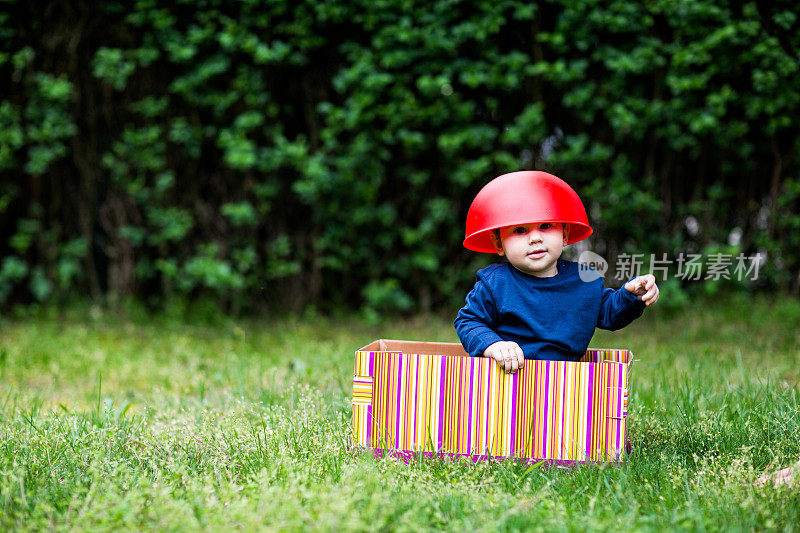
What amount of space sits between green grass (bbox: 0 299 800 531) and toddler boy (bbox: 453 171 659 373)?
381mm

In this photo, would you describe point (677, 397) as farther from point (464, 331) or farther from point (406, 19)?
point (406, 19)

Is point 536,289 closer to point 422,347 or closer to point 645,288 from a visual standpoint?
point 645,288

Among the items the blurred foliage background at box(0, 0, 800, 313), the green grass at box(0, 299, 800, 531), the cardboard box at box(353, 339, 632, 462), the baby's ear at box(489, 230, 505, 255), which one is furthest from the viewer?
the blurred foliage background at box(0, 0, 800, 313)

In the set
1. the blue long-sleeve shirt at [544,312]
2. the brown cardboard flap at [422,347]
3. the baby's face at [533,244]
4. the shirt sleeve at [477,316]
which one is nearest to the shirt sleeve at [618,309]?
the blue long-sleeve shirt at [544,312]

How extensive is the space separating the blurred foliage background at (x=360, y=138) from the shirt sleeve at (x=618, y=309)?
2.22 meters

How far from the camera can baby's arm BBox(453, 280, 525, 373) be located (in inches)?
77.6

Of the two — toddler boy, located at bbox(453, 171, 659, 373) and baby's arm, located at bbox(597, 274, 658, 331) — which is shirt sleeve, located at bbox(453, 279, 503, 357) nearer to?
toddler boy, located at bbox(453, 171, 659, 373)

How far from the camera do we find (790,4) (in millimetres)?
4043

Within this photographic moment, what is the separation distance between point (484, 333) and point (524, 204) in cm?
39

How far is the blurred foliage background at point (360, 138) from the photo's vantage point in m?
4.23

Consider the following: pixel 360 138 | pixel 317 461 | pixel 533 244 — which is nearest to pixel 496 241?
pixel 533 244

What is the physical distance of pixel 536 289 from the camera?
2195 millimetres

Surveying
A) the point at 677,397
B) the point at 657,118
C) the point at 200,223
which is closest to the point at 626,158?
the point at 657,118

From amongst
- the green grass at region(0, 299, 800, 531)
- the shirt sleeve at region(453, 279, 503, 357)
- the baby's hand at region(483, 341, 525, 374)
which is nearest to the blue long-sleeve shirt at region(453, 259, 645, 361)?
the shirt sleeve at region(453, 279, 503, 357)
